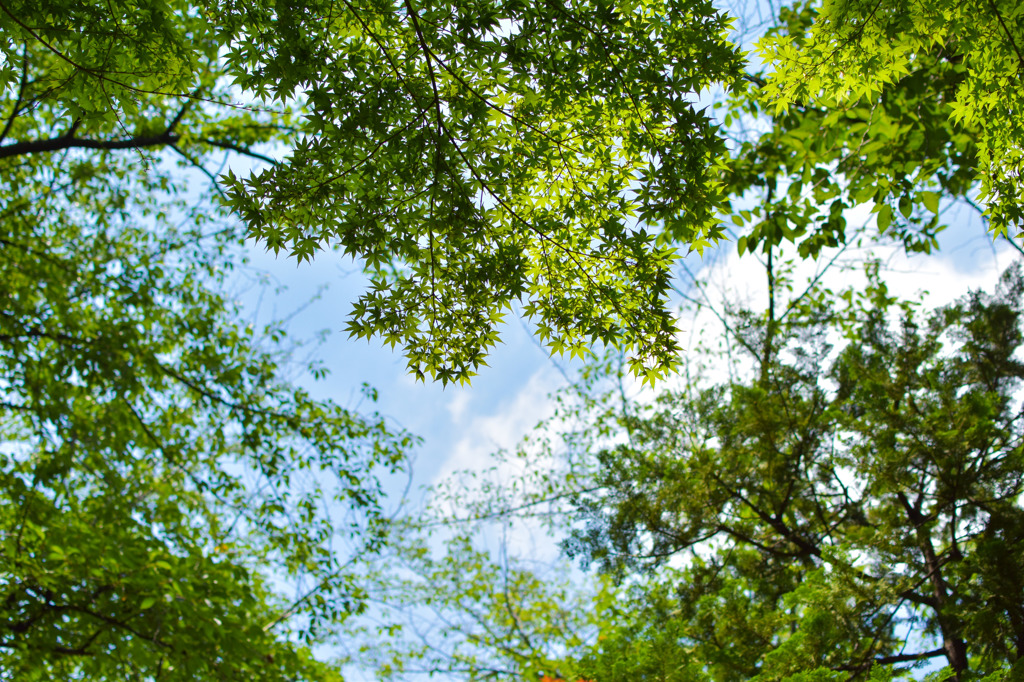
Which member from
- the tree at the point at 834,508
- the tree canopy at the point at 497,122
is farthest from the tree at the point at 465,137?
the tree at the point at 834,508

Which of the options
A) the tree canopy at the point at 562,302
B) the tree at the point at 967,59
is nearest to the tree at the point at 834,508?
the tree canopy at the point at 562,302

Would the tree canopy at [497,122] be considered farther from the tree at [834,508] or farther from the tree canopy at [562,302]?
the tree at [834,508]

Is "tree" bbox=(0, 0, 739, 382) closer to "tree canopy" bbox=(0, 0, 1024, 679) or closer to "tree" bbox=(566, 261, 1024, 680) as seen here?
"tree canopy" bbox=(0, 0, 1024, 679)

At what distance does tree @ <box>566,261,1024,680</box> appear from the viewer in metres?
3.12

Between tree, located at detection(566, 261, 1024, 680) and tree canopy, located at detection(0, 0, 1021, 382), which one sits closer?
tree canopy, located at detection(0, 0, 1021, 382)

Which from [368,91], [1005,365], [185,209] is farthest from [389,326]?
[185,209]

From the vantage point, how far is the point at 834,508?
14.1 ft

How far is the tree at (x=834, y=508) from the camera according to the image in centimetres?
312

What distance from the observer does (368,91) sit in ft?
7.80

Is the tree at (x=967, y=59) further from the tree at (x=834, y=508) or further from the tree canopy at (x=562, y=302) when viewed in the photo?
the tree at (x=834, y=508)

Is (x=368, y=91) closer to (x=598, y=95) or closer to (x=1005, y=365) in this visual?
(x=598, y=95)

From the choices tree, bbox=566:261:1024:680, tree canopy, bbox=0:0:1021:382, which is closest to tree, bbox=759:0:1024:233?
tree canopy, bbox=0:0:1021:382

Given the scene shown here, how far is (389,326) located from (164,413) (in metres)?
5.64

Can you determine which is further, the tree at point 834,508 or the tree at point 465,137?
the tree at point 834,508
